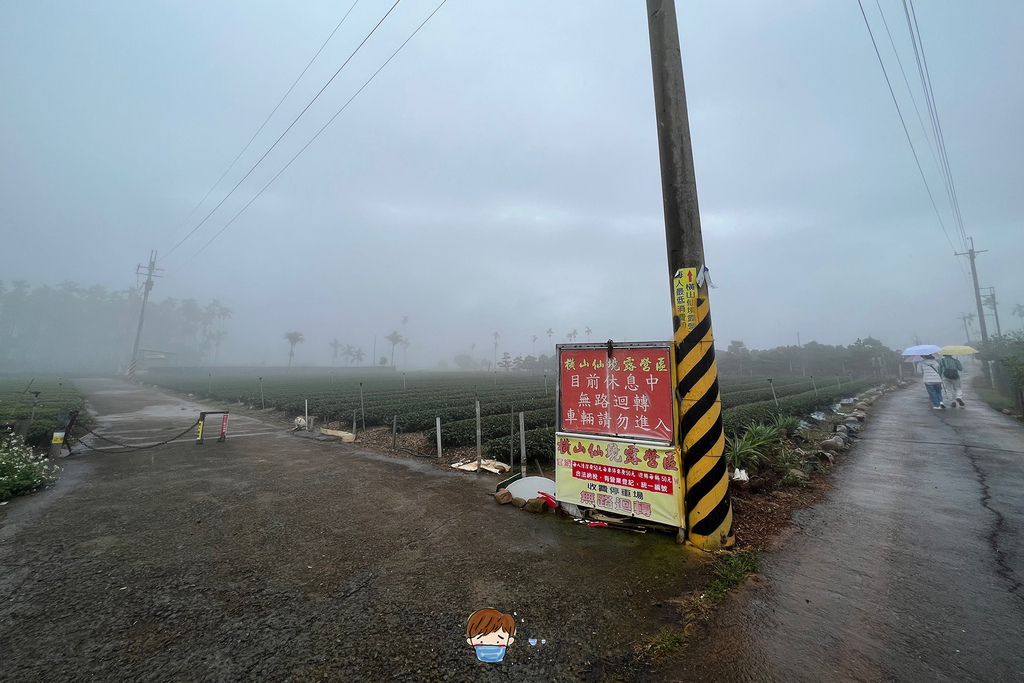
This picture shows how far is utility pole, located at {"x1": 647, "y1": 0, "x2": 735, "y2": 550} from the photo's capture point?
400 centimetres

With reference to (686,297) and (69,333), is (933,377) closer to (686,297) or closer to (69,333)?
(686,297)

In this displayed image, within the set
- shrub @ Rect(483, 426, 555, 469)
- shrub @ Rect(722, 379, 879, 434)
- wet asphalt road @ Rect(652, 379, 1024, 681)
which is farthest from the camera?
shrub @ Rect(722, 379, 879, 434)

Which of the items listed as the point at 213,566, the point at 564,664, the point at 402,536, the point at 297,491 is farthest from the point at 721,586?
the point at 297,491

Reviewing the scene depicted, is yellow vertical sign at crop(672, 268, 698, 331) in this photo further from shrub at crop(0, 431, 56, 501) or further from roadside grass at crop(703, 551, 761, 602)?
shrub at crop(0, 431, 56, 501)

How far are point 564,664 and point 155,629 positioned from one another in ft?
9.70

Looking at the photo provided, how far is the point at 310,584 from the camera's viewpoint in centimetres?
340

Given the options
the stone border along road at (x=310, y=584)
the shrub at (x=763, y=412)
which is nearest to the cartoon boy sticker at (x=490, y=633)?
the stone border along road at (x=310, y=584)

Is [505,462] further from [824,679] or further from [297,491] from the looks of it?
[824,679]

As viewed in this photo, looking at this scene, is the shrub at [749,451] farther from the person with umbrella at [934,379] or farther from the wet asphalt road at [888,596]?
the person with umbrella at [934,379]

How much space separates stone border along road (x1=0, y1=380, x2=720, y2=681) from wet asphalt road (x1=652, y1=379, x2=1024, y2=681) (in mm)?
524

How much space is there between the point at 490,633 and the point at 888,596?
3.18m

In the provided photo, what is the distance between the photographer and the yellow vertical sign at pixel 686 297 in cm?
419

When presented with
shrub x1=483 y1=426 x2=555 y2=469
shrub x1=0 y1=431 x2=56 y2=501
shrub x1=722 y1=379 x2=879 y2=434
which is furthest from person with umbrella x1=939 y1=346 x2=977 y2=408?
shrub x1=0 y1=431 x2=56 y2=501

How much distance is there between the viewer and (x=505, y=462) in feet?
26.9
